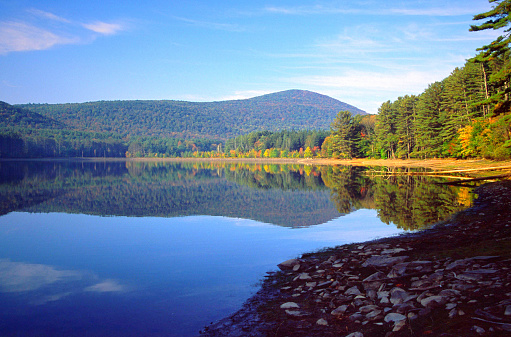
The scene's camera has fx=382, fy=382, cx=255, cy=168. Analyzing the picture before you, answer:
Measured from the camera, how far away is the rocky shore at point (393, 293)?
5656 millimetres

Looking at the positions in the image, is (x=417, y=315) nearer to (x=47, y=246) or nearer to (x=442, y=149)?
(x=47, y=246)

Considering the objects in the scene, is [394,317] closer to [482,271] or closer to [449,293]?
[449,293]

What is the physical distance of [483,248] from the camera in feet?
29.6

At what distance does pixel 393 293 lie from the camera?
7039mm

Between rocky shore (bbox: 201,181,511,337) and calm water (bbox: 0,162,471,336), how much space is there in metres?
0.97

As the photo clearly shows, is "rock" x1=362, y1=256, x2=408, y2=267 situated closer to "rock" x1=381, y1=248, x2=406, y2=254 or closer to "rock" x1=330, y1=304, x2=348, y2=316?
"rock" x1=381, y1=248, x2=406, y2=254

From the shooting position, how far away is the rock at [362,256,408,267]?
9.19 m

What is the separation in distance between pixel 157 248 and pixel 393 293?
8.95 meters

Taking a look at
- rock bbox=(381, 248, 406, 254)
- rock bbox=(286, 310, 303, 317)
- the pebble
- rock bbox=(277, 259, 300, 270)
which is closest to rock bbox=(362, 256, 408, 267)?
the pebble

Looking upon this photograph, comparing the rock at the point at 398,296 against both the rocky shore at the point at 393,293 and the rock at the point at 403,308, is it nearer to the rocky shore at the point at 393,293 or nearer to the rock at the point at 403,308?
the rocky shore at the point at 393,293

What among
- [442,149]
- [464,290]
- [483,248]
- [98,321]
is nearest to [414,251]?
[483,248]

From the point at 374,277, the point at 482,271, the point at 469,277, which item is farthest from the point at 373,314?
the point at 482,271

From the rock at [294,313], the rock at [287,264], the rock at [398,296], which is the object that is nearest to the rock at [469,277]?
the rock at [398,296]

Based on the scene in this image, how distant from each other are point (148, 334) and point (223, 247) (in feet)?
22.1
